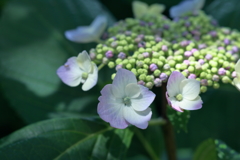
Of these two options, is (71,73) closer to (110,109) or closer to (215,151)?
(110,109)

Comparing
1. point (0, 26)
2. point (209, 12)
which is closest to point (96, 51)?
point (0, 26)

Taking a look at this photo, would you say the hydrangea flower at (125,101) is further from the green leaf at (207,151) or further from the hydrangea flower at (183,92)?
the green leaf at (207,151)

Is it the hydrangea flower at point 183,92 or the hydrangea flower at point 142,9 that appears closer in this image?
the hydrangea flower at point 183,92

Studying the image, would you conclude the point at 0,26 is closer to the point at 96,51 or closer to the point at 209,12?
the point at 96,51

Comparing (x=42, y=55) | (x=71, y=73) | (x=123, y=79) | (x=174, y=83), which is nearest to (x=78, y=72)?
(x=71, y=73)

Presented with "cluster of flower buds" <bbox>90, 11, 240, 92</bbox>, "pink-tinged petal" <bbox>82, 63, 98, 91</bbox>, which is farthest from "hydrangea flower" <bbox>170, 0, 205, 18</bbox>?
"pink-tinged petal" <bbox>82, 63, 98, 91</bbox>

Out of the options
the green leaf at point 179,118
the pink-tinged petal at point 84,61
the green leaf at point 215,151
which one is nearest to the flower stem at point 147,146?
Result: the green leaf at point 215,151
